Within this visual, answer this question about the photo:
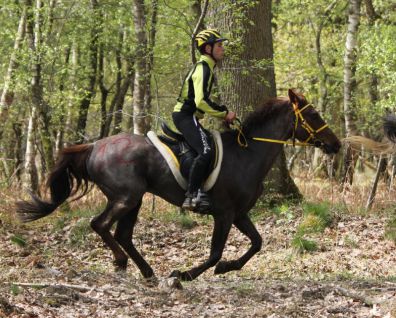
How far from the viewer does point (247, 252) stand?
8812 millimetres

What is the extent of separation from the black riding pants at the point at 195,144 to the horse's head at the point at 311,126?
1.32 meters

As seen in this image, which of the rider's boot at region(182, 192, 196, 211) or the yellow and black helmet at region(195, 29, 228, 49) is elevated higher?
the yellow and black helmet at region(195, 29, 228, 49)

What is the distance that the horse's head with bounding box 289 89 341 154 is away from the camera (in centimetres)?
903

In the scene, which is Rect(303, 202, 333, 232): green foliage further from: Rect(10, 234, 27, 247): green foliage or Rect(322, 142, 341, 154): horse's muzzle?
Rect(10, 234, 27, 247): green foliage

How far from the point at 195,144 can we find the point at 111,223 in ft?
4.98

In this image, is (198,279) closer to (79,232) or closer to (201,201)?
(201,201)

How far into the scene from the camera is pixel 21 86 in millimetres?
15828

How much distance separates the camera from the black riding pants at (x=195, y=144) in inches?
334

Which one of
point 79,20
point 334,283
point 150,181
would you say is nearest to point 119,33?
point 79,20

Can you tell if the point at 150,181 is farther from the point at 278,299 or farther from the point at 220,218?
the point at 278,299

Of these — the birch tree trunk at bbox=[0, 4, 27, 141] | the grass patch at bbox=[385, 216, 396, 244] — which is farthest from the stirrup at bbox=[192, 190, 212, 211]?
the birch tree trunk at bbox=[0, 4, 27, 141]

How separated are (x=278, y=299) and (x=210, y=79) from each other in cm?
297

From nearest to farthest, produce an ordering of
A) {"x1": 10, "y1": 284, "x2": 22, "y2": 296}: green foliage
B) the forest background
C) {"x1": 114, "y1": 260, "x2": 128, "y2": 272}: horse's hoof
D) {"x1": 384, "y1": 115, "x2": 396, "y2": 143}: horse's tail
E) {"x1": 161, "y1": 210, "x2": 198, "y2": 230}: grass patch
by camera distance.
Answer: {"x1": 10, "y1": 284, "x2": 22, "y2": 296}: green foliage → the forest background → {"x1": 114, "y1": 260, "x2": 128, "y2": 272}: horse's hoof → {"x1": 384, "y1": 115, "x2": 396, "y2": 143}: horse's tail → {"x1": 161, "y1": 210, "x2": 198, "y2": 230}: grass patch

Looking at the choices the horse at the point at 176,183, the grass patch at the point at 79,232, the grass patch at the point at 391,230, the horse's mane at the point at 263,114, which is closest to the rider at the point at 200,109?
the horse at the point at 176,183
